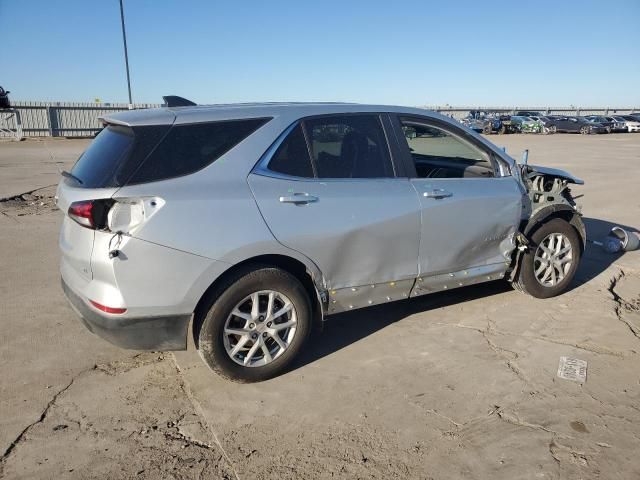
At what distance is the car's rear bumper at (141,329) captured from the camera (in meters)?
3.10

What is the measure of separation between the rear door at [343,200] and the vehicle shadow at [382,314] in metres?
0.56

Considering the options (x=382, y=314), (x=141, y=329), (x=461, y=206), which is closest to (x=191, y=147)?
(x=141, y=329)

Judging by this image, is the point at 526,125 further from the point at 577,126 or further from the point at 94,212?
the point at 94,212

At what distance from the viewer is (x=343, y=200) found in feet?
11.8

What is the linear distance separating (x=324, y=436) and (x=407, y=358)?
111 centimetres

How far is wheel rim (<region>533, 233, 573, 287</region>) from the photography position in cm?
489

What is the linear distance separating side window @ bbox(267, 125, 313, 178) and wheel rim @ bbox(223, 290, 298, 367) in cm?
81

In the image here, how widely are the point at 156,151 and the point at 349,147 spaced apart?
139 cm

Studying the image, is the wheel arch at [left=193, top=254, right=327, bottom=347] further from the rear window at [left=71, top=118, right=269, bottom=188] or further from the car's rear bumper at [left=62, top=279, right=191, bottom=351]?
the rear window at [left=71, top=118, right=269, bottom=188]

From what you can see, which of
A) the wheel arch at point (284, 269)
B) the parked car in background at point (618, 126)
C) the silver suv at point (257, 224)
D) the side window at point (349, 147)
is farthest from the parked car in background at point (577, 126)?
the wheel arch at point (284, 269)

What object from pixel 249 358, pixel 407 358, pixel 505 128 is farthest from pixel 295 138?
pixel 505 128

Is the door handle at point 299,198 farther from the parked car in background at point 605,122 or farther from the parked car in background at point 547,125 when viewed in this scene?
the parked car in background at point 605,122

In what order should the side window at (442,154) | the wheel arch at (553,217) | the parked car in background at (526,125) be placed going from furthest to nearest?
the parked car in background at (526,125)
the wheel arch at (553,217)
the side window at (442,154)

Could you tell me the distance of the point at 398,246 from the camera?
152 inches
